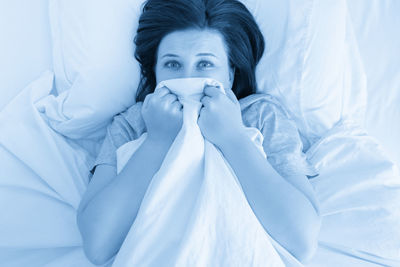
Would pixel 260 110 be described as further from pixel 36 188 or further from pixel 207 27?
pixel 36 188

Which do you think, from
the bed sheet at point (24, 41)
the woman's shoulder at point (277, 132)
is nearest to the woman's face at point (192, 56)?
the woman's shoulder at point (277, 132)

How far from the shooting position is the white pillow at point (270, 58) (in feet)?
3.25

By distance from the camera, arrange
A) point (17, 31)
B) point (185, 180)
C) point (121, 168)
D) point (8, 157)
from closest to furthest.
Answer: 1. point (185, 180)
2. point (121, 168)
3. point (8, 157)
4. point (17, 31)

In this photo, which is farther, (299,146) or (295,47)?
(295,47)

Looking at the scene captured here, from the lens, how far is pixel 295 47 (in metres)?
0.99

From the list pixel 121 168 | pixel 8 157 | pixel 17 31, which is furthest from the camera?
pixel 17 31

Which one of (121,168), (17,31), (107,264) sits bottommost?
(107,264)

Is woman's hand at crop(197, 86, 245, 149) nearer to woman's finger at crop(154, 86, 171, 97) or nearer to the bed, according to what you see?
woman's finger at crop(154, 86, 171, 97)

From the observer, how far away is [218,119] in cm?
80

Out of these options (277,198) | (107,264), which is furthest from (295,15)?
(107,264)

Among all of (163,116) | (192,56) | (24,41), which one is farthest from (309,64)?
(24,41)

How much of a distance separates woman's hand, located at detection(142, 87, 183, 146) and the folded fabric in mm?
122

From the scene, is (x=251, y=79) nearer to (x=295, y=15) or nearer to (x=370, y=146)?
(x=295, y=15)

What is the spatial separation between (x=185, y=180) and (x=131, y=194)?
141 millimetres
